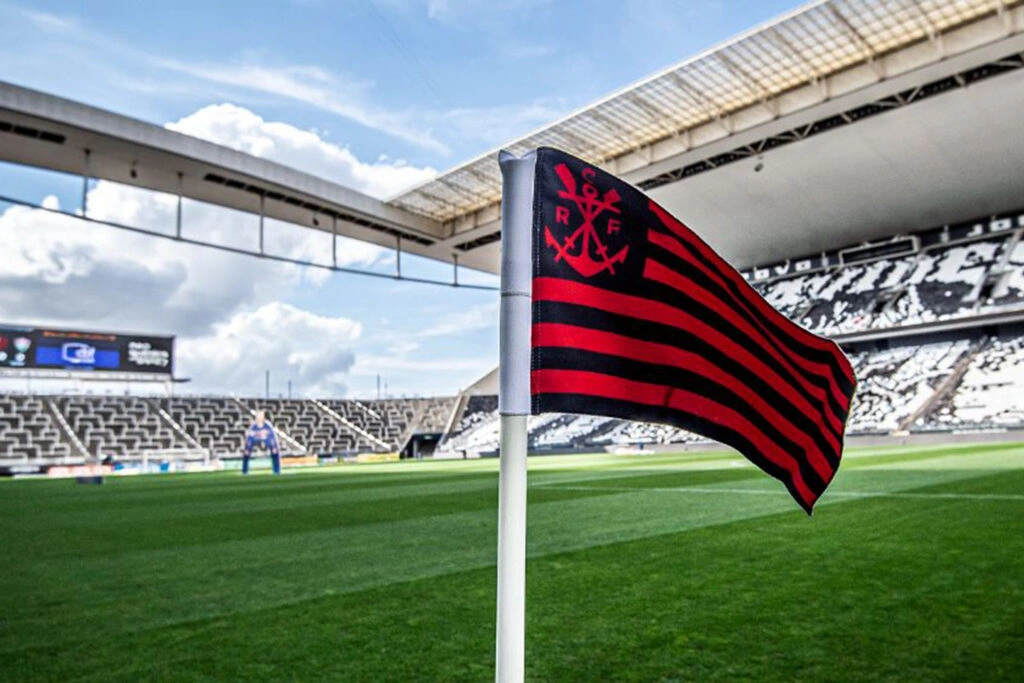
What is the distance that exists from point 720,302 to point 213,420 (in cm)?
4646

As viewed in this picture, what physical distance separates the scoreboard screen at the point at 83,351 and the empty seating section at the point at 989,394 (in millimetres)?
37221

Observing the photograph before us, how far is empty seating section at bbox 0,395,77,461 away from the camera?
37.6m

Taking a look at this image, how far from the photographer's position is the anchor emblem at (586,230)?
166 centimetres

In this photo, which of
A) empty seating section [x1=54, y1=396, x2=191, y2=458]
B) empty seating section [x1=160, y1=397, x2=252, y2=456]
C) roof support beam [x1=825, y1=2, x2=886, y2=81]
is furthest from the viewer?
empty seating section [x1=160, y1=397, x2=252, y2=456]

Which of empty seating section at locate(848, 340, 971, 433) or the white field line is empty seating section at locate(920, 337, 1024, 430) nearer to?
empty seating section at locate(848, 340, 971, 433)

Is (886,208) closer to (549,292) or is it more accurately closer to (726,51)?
(726,51)

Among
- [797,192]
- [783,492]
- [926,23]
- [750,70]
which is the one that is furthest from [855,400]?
[783,492]

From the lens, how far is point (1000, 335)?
33312 millimetres

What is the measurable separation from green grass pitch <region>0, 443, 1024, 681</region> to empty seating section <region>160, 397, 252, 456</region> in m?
36.8

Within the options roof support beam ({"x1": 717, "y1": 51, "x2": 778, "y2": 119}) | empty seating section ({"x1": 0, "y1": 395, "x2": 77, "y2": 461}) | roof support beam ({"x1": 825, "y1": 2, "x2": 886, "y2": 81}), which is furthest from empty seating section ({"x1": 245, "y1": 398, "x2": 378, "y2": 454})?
roof support beam ({"x1": 825, "y1": 2, "x2": 886, "y2": 81})

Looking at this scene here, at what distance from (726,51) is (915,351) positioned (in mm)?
19731

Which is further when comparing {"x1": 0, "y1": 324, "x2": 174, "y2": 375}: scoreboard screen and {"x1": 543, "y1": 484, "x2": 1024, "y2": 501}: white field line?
{"x1": 0, "y1": 324, "x2": 174, "y2": 375}: scoreboard screen

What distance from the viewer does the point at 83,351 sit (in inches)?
1622

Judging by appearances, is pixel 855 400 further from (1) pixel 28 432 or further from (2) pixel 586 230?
(1) pixel 28 432
